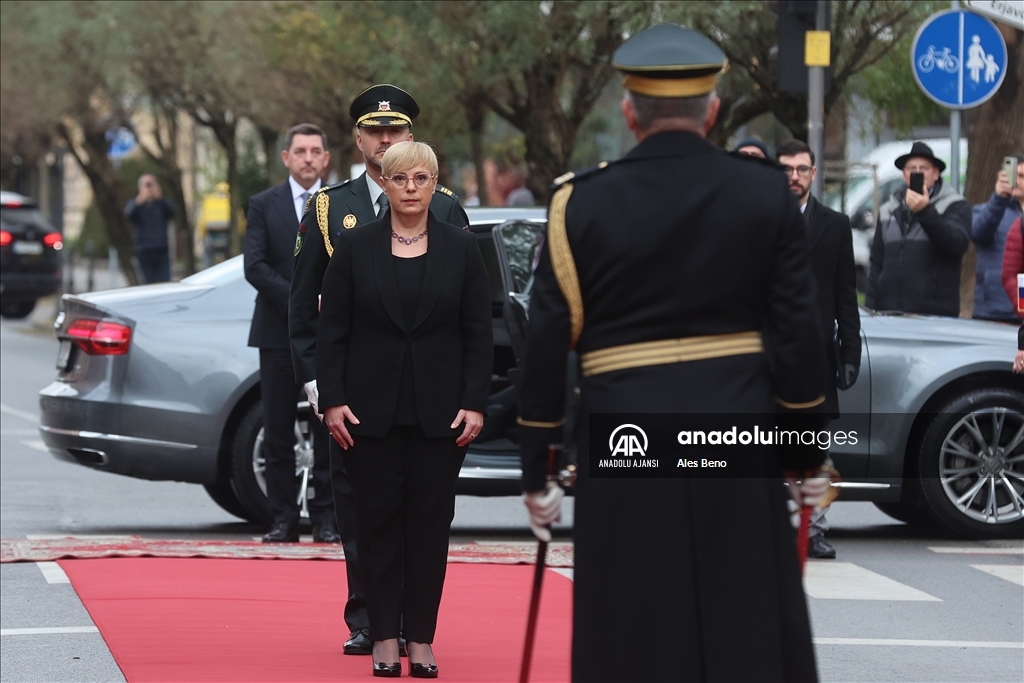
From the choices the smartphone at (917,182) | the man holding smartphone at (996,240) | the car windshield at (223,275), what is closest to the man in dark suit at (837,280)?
the smartphone at (917,182)

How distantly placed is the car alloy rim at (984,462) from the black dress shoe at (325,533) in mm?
3111

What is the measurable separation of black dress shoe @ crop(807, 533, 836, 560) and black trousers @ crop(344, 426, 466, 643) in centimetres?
342

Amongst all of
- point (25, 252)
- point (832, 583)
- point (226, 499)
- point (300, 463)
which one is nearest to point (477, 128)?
point (25, 252)

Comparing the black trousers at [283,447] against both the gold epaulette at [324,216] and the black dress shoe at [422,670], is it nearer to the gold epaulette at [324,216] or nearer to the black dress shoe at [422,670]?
the gold epaulette at [324,216]

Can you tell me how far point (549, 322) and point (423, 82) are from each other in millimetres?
16340

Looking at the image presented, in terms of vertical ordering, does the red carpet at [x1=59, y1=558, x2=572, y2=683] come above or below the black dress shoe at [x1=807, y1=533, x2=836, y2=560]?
above

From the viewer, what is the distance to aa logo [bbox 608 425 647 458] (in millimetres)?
4004

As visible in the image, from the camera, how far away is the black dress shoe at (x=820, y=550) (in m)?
9.03

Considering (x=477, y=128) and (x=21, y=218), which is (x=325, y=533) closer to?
(x=477, y=128)

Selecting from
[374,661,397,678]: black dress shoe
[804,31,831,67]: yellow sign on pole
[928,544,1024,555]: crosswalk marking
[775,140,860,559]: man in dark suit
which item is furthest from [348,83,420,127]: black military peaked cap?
[804,31,831,67]: yellow sign on pole

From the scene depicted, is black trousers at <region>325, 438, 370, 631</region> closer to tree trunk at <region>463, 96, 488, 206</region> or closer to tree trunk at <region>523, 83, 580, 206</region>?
tree trunk at <region>523, 83, 580, 206</region>

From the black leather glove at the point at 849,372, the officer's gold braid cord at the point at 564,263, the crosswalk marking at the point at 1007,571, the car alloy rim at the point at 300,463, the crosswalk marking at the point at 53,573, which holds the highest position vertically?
the officer's gold braid cord at the point at 564,263

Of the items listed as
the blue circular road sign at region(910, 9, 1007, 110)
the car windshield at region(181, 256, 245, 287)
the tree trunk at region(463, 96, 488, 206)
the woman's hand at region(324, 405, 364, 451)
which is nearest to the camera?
the woman's hand at region(324, 405, 364, 451)

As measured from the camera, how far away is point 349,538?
6.23 metres
